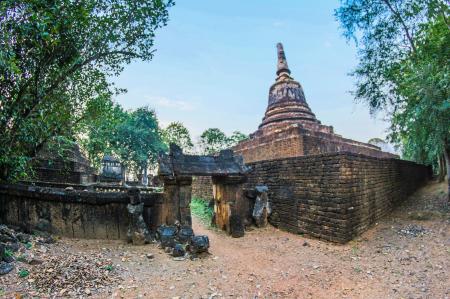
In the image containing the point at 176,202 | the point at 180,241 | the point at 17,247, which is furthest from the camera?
the point at 176,202

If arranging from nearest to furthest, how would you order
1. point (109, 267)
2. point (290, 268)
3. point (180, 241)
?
point (109, 267) → point (290, 268) → point (180, 241)

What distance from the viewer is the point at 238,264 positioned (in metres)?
4.97

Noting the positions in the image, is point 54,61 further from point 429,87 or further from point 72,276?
point 429,87

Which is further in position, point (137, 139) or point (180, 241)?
point (137, 139)

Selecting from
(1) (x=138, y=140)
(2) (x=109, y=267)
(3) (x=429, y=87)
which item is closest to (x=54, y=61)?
(2) (x=109, y=267)

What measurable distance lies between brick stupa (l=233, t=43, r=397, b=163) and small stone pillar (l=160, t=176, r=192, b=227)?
7.51 m

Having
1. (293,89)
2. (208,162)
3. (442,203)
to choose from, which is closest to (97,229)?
(208,162)

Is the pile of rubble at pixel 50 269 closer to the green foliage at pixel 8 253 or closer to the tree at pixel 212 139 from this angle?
the green foliage at pixel 8 253

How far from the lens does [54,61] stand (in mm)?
6285

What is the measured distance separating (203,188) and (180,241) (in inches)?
352

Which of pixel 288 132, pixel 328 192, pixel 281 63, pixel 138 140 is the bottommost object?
pixel 328 192

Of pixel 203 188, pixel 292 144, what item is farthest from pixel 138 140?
pixel 292 144

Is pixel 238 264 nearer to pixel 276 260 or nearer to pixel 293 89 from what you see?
pixel 276 260

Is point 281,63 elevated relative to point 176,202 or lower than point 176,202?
elevated
